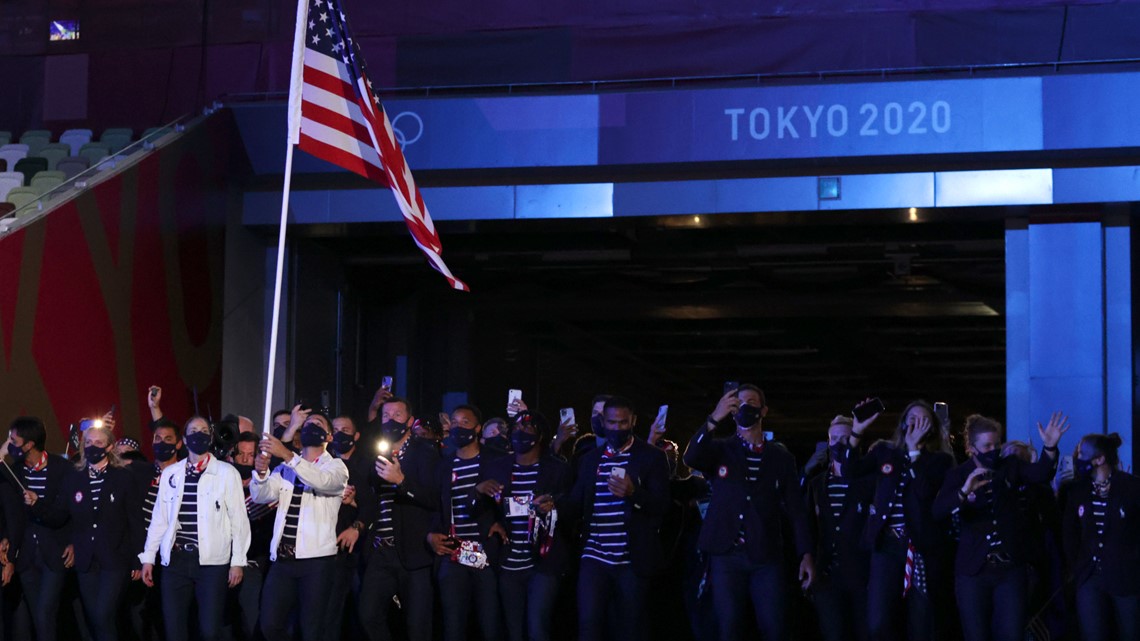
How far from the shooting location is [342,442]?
1043cm

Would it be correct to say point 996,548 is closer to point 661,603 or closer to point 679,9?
point 661,603

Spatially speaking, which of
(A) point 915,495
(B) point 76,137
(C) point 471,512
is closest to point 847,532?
(A) point 915,495

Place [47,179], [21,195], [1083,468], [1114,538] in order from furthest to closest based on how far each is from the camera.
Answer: [47,179]
[21,195]
[1083,468]
[1114,538]

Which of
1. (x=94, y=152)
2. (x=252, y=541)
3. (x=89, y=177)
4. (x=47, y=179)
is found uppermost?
(x=94, y=152)

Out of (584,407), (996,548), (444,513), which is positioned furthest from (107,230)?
(584,407)

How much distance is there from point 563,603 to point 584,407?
16.6m

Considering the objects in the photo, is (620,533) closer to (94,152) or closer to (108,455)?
(108,455)

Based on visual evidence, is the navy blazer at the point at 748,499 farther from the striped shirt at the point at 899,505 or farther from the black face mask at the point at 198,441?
the black face mask at the point at 198,441

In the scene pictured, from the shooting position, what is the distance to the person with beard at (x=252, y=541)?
430 inches

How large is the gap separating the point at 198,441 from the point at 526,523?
223 cm

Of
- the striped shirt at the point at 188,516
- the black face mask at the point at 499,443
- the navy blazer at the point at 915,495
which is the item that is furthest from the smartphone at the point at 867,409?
the striped shirt at the point at 188,516

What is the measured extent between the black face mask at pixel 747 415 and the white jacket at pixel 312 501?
2.59 meters

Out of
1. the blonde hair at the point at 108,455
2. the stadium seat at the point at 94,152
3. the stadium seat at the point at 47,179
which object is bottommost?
the blonde hair at the point at 108,455

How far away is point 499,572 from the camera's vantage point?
10.3m
